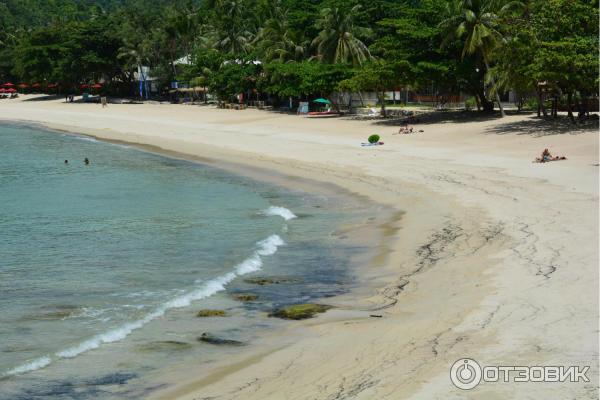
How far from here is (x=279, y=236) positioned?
22891 mm

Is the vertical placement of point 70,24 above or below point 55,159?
above

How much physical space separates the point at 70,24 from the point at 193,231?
96.4m

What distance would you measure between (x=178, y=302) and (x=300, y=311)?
265cm

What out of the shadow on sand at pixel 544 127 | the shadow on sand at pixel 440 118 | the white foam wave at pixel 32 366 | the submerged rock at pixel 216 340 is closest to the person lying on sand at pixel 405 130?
the shadow on sand at pixel 440 118

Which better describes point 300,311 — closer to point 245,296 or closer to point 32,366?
point 245,296

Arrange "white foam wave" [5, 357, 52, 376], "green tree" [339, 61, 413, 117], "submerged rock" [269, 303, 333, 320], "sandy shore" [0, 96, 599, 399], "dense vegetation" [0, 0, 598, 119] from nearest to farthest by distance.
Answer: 1. "sandy shore" [0, 96, 599, 399]
2. "white foam wave" [5, 357, 52, 376]
3. "submerged rock" [269, 303, 333, 320]
4. "dense vegetation" [0, 0, 598, 119]
5. "green tree" [339, 61, 413, 117]

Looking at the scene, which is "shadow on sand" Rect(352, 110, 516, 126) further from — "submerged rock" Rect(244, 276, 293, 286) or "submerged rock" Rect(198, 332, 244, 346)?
"submerged rock" Rect(198, 332, 244, 346)

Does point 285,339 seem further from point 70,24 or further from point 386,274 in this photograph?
point 70,24

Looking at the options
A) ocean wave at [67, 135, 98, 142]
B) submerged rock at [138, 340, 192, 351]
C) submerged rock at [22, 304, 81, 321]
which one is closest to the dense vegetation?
ocean wave at [67, 135, 98, 142]

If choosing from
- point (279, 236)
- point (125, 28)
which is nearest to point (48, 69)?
point (125, 28)

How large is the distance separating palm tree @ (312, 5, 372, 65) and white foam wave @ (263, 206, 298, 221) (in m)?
39.3

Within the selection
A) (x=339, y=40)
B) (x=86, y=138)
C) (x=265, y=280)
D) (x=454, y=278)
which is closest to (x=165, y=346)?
(x=265, y=280)

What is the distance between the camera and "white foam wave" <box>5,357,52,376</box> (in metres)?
12.1

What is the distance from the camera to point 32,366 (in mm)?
12320
